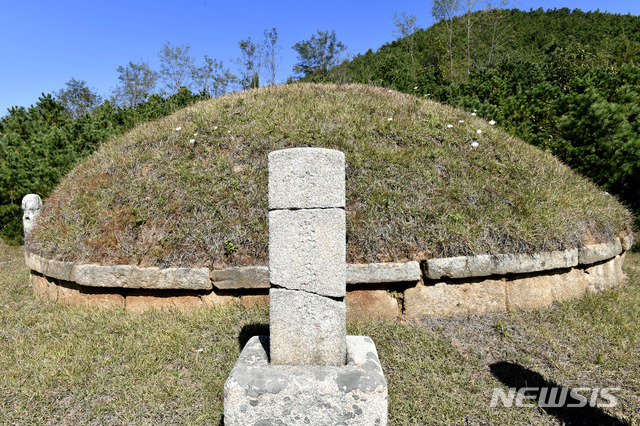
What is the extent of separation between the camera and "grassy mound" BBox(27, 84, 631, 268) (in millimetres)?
4660

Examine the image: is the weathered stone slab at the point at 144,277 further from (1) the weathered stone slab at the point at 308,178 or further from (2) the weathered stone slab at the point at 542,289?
(2) the weathered stone slab at the point at 542,289

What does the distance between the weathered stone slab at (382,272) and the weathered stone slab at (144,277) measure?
69.1 inches

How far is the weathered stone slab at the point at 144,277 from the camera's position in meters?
4.46

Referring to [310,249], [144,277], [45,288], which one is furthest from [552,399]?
[45,288]

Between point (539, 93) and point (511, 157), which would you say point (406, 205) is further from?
point (539, 93)

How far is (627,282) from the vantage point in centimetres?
624

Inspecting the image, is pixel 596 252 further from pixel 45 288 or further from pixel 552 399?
pixel 45 288

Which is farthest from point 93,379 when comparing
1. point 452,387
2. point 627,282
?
point 627,282

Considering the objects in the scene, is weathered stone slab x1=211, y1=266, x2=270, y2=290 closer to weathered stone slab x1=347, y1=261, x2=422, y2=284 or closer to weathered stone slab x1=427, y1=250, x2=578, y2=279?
weathered stone slab x1=347, y1=261, x2=422, y2=284

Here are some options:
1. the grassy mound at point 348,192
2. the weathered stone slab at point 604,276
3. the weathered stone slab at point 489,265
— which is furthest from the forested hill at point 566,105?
the weathered stone slab at point 489,265

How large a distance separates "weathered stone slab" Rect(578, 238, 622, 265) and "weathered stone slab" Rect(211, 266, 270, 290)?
13.7 ft

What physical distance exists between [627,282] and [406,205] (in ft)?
14.5

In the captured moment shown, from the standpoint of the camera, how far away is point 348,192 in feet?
16.7

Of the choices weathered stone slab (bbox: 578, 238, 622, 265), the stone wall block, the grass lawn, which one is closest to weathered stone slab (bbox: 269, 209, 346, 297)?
the grass lawn
